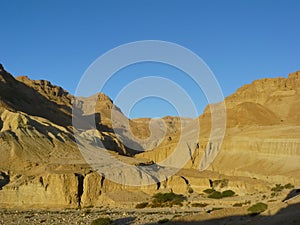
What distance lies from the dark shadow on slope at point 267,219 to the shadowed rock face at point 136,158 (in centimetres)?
1872

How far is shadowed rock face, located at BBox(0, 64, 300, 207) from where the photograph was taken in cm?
4341

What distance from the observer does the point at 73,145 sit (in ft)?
239

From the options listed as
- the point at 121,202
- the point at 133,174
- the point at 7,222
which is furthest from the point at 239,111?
the point at 7,222

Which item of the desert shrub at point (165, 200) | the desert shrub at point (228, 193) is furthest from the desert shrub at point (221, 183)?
the desert shrub at point (165, 200)

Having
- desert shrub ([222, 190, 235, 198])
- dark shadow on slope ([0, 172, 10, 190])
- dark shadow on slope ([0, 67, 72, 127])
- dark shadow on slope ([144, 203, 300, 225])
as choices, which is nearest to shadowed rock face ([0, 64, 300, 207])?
dark shadow on slope ([0, 172, 10, 190])

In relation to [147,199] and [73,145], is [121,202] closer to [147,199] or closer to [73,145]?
[147,199]

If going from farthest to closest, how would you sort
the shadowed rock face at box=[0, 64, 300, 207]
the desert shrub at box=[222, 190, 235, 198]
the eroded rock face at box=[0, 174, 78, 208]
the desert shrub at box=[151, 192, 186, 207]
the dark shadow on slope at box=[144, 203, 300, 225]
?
the desert shrub at box=[222, 190, 235, 198] → the shadowed rock face at box=[0, 64, 300, 207] → the eroded rock face at box=[0, 174, 78, 208] → the desert shrub at box=[151, 192, 186, 207] → the dark shadow on slope at box=[144, 203, 300, 225]

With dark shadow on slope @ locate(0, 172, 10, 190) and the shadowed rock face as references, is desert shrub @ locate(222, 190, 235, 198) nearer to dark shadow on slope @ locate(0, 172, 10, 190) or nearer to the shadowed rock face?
the shadowed rock face

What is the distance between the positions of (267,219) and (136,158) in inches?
2554

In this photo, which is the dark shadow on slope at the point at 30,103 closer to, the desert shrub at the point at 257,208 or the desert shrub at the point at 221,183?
the desert shrub at the point at 221,183

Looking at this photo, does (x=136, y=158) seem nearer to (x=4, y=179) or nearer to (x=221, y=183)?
(x=221, y=183)

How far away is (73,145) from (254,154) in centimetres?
3108

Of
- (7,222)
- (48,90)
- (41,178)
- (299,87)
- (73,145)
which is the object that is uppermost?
(48,90)

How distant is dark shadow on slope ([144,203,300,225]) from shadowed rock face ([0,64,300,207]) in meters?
18.7
